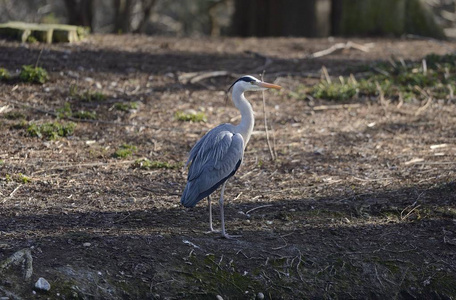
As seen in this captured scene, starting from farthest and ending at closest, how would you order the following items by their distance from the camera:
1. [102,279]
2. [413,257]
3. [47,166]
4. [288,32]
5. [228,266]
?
[288,32]
[47,166]
[413,257]
[228,266]
[102,279]

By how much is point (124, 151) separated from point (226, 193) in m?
1.55

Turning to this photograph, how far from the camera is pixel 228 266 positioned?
5.52 m

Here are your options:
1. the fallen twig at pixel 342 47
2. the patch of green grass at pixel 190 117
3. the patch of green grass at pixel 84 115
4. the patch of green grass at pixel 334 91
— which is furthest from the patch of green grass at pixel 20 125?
the fallen twig at pixel 342 47

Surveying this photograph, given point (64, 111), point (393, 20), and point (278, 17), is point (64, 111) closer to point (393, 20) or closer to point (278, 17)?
point (278, 17)

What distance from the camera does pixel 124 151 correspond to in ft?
26.3

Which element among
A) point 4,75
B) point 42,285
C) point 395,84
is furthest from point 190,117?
point 42,285

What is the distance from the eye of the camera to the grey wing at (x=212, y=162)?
596cm

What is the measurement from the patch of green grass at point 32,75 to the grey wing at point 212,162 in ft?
13.7

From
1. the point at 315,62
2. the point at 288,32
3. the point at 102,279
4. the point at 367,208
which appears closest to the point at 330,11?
the point at 288,32

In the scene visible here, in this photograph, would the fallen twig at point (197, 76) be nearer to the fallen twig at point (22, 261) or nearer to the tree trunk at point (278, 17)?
the tree trunk at point (278, 17)

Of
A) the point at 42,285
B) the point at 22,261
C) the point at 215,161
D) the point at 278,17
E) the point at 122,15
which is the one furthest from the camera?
the point at 122,15

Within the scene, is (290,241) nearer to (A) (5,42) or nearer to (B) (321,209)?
(B) (321,209)

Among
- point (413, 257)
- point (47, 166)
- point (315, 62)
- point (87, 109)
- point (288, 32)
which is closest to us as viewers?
point (413, 257)

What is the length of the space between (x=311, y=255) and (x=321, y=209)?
0.88 meters
